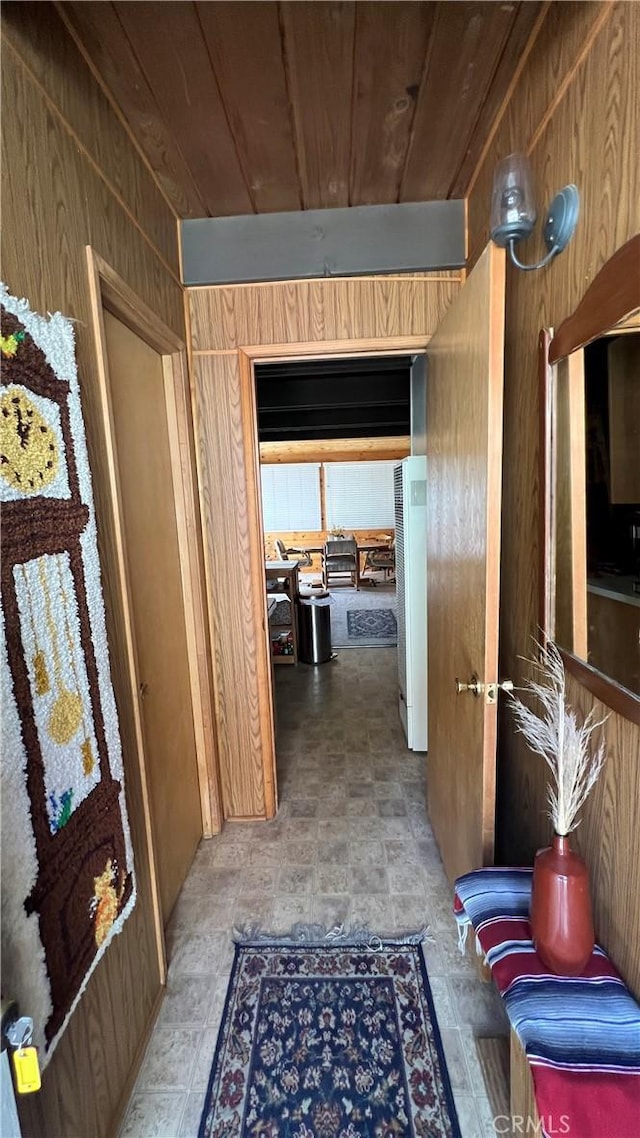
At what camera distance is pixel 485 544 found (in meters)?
1.23

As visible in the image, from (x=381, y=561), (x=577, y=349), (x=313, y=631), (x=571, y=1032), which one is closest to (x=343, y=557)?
(x=381, y=561)

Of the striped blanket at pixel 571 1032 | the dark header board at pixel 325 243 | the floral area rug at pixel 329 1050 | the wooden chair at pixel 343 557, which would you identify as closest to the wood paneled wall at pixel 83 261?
the floral area rug at pixel 329 1050

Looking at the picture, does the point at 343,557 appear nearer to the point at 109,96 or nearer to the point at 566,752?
the point at 109,96

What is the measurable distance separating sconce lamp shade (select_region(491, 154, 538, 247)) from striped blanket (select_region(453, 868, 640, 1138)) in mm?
1559

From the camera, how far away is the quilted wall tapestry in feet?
2.59

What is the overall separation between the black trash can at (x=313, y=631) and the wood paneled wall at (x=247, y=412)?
7.31ft

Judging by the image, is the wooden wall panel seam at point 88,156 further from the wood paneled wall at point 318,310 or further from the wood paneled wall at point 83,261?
the wood paneled wall at point 318,310

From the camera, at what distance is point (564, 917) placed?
2.86 feet

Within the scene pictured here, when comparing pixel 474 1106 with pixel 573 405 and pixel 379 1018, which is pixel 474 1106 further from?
pixel 573 405

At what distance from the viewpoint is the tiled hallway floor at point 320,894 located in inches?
48.5

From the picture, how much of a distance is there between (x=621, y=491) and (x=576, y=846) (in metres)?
0.80

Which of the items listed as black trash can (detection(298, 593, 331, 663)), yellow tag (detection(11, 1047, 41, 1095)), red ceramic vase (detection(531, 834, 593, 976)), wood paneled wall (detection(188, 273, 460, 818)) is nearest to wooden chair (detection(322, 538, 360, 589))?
black trash can (detection(298, 593, 331, 663))

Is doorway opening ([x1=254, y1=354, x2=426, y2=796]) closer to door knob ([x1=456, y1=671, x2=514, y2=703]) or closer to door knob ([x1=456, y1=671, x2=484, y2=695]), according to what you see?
door knob ([x1=456, y1=671, x2=484, y2=695])

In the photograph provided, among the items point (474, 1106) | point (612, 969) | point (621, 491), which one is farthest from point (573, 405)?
point (474, 1106)
